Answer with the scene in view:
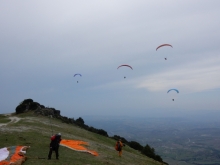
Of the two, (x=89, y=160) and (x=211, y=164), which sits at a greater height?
(x=211, y=164)

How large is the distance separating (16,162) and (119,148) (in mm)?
14590

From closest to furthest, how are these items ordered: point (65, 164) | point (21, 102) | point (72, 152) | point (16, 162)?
point (16, 162) → point (65, 164) → point (72, 152) → point (21, 102)

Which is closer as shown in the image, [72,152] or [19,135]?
[72,152]

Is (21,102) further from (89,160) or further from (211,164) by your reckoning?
(211,164)

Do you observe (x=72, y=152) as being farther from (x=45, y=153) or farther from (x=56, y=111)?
(x=56, y=111)

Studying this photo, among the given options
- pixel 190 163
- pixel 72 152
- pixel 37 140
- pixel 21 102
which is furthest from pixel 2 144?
pixel 190 163

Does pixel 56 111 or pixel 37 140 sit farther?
pixel 56 111

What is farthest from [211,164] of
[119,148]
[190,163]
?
[119,148]

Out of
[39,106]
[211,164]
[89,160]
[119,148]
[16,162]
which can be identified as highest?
[211,164]

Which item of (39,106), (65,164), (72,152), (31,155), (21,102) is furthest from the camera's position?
(21,102)

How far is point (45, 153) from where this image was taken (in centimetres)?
2583

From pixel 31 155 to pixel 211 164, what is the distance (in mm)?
150145

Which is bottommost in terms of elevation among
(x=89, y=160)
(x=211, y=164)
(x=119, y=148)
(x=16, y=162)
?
(x=16, y=162)

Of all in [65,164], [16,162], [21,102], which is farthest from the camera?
[21,102]
